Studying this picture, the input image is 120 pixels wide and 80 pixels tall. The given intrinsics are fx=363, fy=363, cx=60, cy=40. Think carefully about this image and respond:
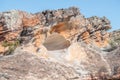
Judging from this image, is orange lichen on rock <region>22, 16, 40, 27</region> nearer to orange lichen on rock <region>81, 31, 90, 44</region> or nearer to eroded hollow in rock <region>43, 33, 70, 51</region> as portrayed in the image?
eroded hollow in rock <region>43, 33, 70, 51</region>

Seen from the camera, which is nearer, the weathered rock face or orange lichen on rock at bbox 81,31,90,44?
the weathered rock face

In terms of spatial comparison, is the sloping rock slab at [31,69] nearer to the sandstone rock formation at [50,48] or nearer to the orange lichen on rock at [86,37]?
the sandstone rock formation at [50,48]

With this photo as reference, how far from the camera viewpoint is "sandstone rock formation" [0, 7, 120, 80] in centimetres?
1512

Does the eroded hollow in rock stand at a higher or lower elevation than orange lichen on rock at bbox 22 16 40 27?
lower

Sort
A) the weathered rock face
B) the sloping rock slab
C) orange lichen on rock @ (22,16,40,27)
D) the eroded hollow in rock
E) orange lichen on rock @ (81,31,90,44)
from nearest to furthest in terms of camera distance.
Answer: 1. the sloping rock slab
2. the weathered rock face
3. the eroded hollow in rock
4. orange lichen on rock @ (22,16,40,27)
5. orange lichen on rock @ (81,31,90,44)

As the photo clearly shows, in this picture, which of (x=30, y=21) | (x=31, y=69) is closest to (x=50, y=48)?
(x=30, y=21)

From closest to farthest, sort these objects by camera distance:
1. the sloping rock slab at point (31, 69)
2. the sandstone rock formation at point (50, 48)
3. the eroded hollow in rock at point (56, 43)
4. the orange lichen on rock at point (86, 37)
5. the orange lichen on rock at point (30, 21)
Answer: the sloping rock slab at point (31, 69) → the sandstone rock formation at point (50, 48) → the eroded hollow in rock at point (56, 43) → the orange lichen on rock at point (30, 21) → the orange lichen on rock at point (86, 37)

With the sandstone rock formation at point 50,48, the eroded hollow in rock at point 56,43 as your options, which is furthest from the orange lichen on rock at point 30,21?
the eroded hollow in rock at point 56,43

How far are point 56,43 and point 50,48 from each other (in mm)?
390

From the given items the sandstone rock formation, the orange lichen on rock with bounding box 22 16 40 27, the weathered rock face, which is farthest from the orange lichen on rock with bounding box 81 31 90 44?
the orange lichen on rock with bounding box 22 16 40 27

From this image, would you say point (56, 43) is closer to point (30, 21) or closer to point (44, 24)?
point (44, 24)

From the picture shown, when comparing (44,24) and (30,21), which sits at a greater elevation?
(30,21)

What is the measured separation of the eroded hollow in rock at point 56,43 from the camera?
17812 millimetres

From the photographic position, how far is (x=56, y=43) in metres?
18.0
